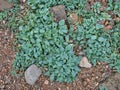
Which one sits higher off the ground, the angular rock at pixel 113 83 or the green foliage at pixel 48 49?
the green foliage at pixel 48 49

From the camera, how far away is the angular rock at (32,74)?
2.84 m

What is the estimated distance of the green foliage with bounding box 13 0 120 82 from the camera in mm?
2844

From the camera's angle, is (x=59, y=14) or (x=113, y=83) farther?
(x=59, y=14)

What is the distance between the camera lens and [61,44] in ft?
9.41

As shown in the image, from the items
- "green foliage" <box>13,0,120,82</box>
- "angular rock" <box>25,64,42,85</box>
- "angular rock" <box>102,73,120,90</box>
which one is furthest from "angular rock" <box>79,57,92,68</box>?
"angular rock" <box>25,64,42,85</box>

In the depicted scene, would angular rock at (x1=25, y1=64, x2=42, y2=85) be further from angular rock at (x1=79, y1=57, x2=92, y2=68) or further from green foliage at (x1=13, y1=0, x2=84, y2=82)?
angular rock at (x1=79, y1=57, x2=92, y2=68)

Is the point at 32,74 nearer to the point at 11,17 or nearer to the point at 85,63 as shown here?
the point at 85,63

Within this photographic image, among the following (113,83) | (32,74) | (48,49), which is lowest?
(113,83)

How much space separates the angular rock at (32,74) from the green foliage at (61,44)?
40 mm

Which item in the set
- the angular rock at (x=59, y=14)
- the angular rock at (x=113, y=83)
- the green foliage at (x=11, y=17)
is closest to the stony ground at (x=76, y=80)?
the angular rock at (x=113, y=83)

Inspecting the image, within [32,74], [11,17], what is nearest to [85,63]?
[32,74]

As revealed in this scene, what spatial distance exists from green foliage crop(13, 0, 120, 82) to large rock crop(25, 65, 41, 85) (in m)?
0.04

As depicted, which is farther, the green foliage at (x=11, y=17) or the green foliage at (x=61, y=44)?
the green foliage at (x=11, y=17)

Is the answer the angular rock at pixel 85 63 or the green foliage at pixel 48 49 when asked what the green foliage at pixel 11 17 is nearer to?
the green foliage at pixel 48 49
